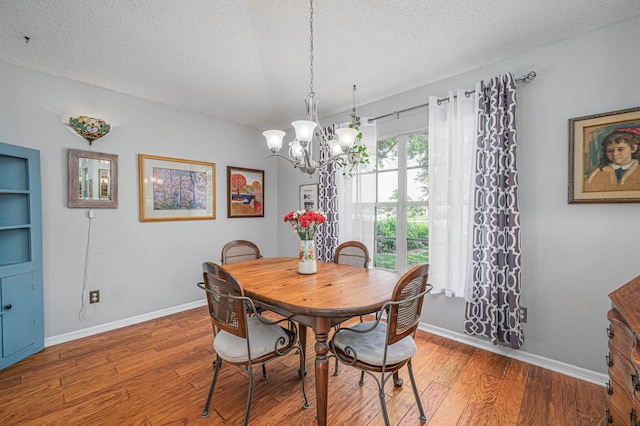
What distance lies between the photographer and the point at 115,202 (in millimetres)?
2969

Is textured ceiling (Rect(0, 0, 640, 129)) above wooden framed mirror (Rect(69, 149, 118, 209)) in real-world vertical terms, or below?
above

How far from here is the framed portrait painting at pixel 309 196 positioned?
13.0 ft

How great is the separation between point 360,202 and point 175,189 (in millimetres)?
2312

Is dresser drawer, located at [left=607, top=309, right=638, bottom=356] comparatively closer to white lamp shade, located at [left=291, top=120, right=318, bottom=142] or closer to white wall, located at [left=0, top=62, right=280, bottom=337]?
white lamp shade, located at [left=291, top=120, right=318, bottom=142]

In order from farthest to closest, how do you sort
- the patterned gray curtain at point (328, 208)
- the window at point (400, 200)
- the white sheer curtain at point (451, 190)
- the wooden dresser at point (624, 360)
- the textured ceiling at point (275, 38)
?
the patterned gray curtain at point (328, 208) < the window at point (400, 200) < the white sheer curtain at point (451, 190) < the textured ceiling at point (275, 38) < the wooden dresser at point (624, 360)

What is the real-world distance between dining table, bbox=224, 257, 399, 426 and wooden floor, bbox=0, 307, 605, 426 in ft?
1.08

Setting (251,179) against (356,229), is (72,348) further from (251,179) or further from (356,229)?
(356,229)

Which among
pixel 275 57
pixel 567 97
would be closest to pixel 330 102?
pixel 275 57

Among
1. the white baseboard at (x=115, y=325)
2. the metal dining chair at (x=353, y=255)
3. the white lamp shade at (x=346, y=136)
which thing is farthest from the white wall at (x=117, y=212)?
the white lamp shade at (x=346, y=136)

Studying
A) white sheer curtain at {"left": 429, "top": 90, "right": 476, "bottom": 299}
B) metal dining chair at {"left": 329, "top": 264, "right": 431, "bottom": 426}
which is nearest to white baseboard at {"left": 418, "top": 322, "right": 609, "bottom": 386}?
white sheer curtain at {"left": 429, "top": 90, "right": 476, "bottom": 299}

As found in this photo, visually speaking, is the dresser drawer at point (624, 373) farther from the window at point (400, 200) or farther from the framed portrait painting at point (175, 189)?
the framed portrait painting at point (175, 189)

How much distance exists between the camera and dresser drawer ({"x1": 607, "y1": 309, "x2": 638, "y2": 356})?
1115 millimetres

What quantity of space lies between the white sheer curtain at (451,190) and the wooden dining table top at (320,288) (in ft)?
2.91

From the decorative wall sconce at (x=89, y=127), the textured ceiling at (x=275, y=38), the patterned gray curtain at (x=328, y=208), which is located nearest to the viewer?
the textured ceiling at (x=275, y=38)
